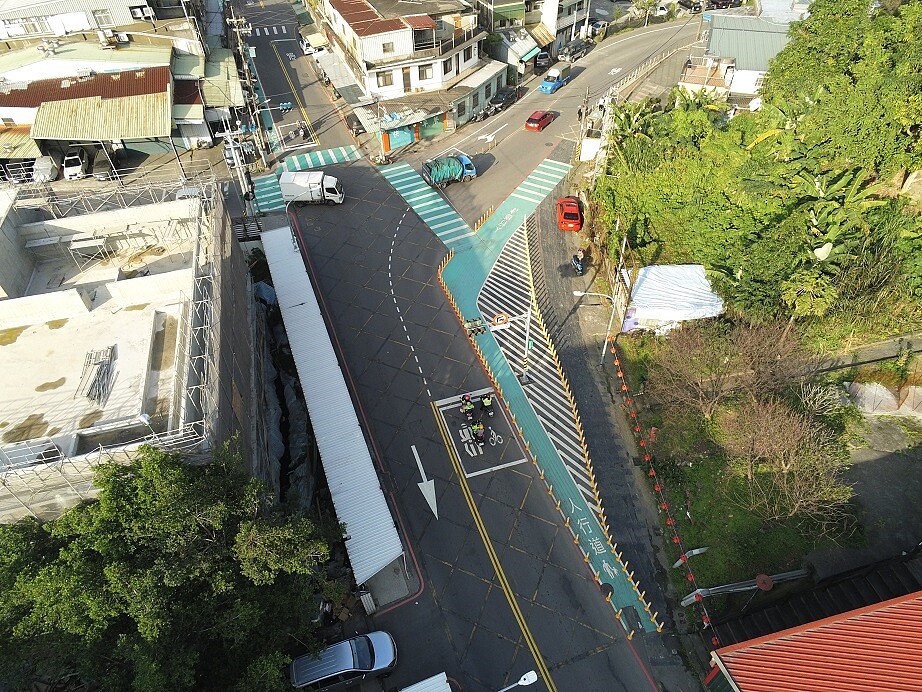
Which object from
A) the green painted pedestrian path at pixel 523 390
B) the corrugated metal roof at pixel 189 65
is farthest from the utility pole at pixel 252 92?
the green painted pedestrian path at pixel 523 390

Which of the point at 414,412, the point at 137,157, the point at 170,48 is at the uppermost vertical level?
the point at 170,48

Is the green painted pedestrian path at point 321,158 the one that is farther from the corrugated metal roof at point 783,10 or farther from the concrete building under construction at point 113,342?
the corrugated metal roof at point 783,10

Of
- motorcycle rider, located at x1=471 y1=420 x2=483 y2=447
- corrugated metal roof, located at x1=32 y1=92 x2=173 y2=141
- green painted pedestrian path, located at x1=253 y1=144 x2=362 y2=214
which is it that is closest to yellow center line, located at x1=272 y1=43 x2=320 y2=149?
green painted pedestrian path, located at x1=253 y1=144 x2=362 y2=214

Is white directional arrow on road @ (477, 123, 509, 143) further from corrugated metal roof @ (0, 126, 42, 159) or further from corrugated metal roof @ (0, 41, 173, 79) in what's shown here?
corrugated metal roof @ (0, 126, 42, 159)

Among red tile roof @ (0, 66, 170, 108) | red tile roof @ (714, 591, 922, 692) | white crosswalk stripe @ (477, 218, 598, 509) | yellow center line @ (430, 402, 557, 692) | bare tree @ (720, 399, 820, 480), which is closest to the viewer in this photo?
red tile roof @ (714, 591, 922, 692)

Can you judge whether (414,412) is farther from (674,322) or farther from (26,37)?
(26,37)

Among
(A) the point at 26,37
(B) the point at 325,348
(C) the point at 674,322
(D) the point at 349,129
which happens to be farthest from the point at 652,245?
(A) the point at 26,37

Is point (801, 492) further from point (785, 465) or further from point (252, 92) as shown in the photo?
point (252, 92)
